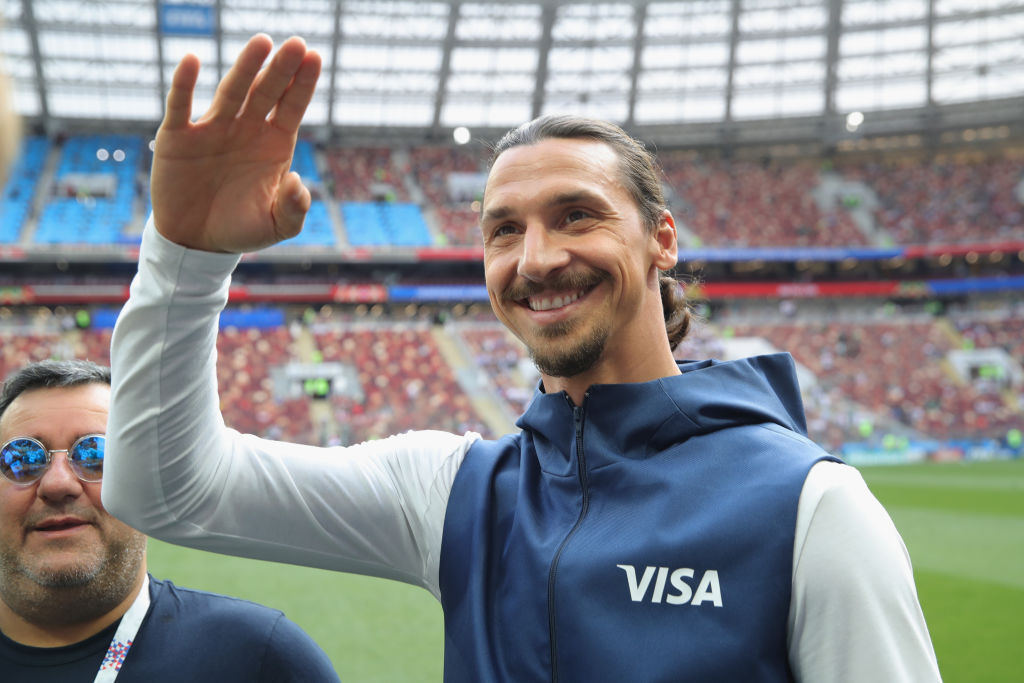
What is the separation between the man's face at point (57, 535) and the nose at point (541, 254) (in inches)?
57.0

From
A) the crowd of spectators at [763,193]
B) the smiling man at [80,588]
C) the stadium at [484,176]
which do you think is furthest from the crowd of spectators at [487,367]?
the smiling man at [80,588]

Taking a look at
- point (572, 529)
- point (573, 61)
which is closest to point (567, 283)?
point (572, 529)

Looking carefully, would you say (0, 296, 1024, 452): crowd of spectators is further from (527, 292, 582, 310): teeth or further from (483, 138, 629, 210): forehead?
(527, 292, 582, 310): teeth

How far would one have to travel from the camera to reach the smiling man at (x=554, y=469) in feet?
4.91

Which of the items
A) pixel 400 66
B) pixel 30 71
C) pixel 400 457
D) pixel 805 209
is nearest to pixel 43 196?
pixel 30 71

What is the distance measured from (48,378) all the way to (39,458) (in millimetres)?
250

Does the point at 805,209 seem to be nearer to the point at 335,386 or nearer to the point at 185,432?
the point at 335,386

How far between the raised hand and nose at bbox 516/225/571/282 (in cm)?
52

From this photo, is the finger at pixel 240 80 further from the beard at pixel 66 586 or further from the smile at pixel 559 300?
the beard at pixel 66 586

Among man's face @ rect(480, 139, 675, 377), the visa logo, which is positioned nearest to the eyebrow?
man's face @ rect(480, 139, 675, 377)

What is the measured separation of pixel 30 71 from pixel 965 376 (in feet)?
138

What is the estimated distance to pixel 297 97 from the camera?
1.56m

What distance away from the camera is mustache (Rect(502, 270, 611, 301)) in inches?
73.1

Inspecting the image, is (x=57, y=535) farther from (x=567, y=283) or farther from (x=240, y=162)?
(x=567, y=283)
